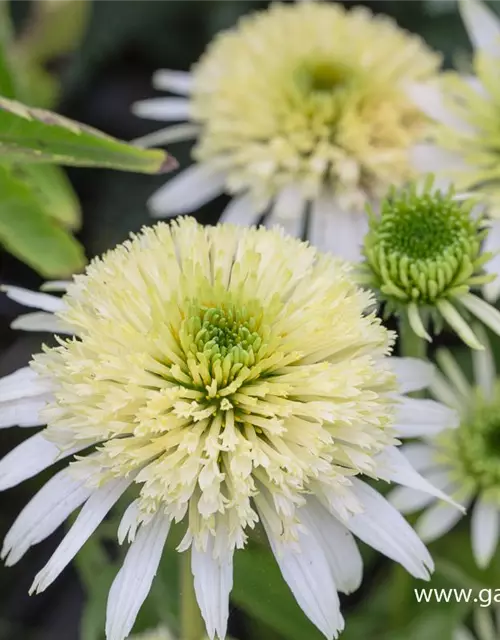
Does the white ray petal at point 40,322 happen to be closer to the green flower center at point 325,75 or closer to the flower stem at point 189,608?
the flower stem at point 189,608

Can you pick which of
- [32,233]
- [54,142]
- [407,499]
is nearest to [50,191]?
[32,233]

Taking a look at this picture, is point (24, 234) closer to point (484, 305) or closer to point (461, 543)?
point (484, 305)

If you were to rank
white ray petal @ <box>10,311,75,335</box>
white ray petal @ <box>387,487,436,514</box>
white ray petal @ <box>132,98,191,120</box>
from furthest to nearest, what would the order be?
white ray petal @ <box>132,98,191,120</box> → white ray petal @ <box>387,487,436,514</box> → white ray petal @ <box>10,311,75,335</box>

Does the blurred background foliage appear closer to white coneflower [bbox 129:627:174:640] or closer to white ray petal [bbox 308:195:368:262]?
white coneflower [bbox 129:627:174:640]

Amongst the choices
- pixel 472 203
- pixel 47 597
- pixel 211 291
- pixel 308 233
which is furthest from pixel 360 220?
pixel 47 597

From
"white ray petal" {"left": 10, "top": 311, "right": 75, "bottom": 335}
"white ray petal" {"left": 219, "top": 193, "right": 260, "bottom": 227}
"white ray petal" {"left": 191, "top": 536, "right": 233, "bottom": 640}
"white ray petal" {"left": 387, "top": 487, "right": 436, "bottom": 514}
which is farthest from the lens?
"white ray petal" {"left": 219, "top": 193, "right": 260, "bottom": 227}

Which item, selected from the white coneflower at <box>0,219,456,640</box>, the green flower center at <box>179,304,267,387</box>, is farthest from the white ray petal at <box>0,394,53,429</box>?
the green flower center at <box>179,304,267,387</box>

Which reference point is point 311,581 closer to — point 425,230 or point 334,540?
point 334,540
